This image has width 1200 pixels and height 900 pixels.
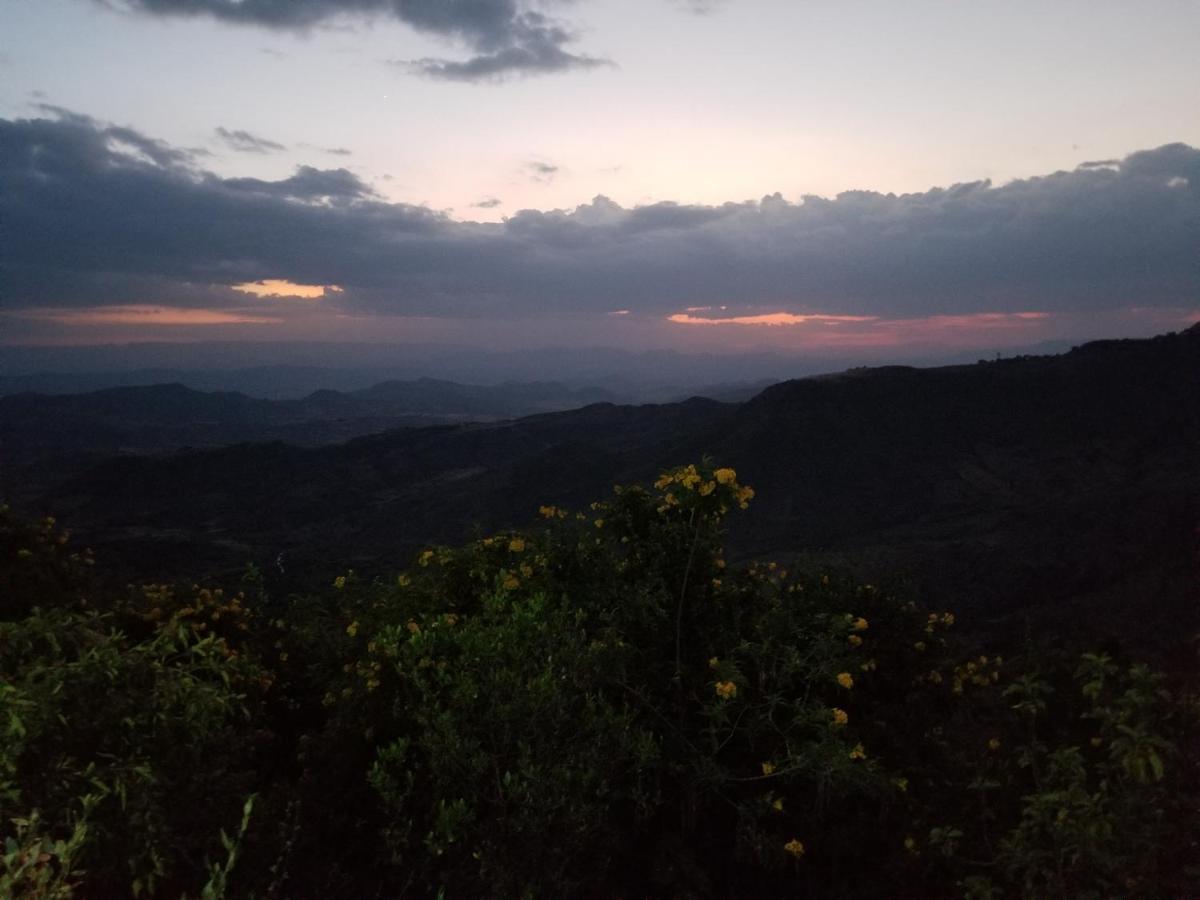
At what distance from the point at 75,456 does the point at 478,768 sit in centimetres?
13634

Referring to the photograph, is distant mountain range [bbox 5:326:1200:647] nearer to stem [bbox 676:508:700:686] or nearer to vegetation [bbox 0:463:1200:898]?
vegetation [bbox 0:463:1200:898]

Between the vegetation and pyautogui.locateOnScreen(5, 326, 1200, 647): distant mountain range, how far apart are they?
18256 millimetres

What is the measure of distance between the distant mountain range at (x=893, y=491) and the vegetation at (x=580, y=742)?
1826 cm

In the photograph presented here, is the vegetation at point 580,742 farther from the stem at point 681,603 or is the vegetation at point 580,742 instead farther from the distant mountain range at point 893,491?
the distant mountain range at point 893,491

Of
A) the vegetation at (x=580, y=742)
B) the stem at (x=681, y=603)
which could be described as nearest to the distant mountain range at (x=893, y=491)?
the vegetation at (x=580, y=742)

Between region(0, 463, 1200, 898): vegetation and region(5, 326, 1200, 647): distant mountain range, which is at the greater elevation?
region(0, 463, 1200, 898): vegetation

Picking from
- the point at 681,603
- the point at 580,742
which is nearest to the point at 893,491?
the point at 681,603

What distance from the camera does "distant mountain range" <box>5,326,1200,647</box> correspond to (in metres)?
30.0

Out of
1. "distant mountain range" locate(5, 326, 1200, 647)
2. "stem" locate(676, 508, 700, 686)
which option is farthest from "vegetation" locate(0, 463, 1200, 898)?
"distant mountain range" locate(5, 326, 1200, 647)

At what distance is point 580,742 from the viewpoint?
457 cm

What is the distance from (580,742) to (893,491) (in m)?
54.5

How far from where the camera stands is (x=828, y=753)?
5.21 m

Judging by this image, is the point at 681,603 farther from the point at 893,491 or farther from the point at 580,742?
the point at 893,491

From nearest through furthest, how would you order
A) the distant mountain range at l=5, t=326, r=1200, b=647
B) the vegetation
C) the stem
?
the vegetation
the stem
the distant mountain range at l=5, t=326, r=1200, b=647
